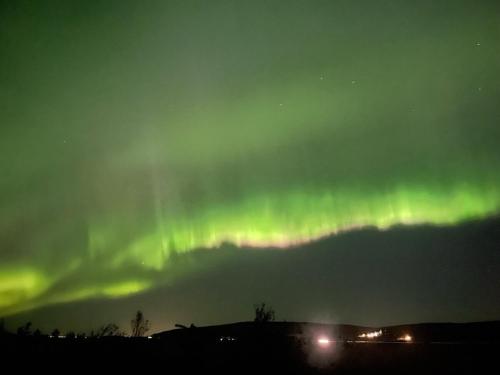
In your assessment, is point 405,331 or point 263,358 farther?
point 405,331

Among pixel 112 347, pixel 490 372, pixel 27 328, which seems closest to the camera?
pixel 490 372

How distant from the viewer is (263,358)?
65.9 feet

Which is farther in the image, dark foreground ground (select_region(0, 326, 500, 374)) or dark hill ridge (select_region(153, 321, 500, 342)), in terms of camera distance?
dark hill ridge (select_region(153, 321, 500, 342))

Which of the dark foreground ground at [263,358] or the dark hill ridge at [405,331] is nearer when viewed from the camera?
the dark foreground ground at [263,358]

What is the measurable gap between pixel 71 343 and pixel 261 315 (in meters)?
58.5

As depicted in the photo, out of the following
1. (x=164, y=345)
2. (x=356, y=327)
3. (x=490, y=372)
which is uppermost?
(x=164, y=345)

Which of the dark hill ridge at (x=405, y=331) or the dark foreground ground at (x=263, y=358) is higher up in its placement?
the dark foreground ground at (x=263, y=358)

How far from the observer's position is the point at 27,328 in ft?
141

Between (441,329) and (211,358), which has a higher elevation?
(211,358)

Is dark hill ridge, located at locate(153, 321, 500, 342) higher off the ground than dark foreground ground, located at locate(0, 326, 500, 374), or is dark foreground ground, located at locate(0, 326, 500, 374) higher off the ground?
dark foreground ground, located at locate(0, 326, 500, 374)

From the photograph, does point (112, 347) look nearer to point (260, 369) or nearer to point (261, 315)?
point (260, 369)

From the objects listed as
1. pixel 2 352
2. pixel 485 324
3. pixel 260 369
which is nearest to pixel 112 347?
pixel 2 352

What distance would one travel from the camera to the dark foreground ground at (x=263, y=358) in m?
17.8

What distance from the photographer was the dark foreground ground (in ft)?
58.4
